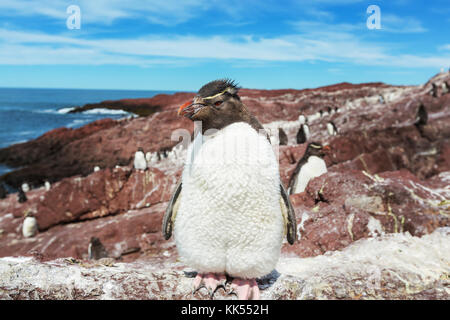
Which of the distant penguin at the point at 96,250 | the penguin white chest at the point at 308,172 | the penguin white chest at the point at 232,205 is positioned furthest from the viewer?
the penguin white chest at the point at 308,172

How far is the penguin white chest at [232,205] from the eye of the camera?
7.35 ft

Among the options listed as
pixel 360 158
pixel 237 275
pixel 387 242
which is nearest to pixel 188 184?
pixel 237 275

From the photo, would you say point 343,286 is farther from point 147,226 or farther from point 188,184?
point 147,226

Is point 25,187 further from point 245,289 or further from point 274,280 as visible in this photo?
point 245,289

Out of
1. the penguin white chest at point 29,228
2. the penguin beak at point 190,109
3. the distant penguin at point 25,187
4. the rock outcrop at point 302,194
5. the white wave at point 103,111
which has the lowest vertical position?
the distant penguin at point 25,187

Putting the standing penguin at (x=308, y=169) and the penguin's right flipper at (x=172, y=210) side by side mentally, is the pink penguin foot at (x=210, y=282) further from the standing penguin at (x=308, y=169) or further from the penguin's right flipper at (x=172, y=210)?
the standing penguin at (x=308, y=169)

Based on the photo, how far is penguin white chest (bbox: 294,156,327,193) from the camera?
809 cm

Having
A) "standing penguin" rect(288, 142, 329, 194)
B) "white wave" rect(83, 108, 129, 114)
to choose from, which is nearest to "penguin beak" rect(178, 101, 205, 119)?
"standing penguin" rect(288, 142, 329, 194)

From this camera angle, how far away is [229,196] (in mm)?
2230

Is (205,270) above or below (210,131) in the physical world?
below

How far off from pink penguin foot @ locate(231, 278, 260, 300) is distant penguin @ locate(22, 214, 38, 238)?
10.6 meters

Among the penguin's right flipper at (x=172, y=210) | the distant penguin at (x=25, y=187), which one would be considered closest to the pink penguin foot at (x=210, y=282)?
the penguin's right flipper at (x=172, y=210)

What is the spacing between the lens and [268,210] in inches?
92.0
